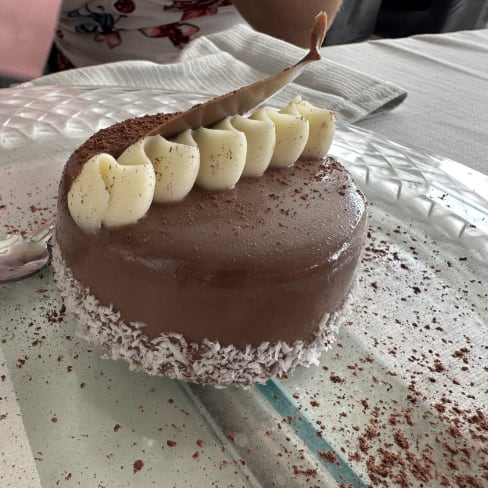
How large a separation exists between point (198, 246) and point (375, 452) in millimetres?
397

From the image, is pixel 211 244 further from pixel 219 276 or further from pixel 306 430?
pixel 306 430

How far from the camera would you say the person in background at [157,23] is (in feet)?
6.67

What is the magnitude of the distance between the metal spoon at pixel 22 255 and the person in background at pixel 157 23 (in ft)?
3.75

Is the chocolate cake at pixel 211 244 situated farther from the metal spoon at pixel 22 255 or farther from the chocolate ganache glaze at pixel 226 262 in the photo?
the metal spoon at pixel 22 255

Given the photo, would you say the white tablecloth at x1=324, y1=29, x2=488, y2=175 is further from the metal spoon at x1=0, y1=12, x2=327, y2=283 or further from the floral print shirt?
the metal spoon at x1=0, y1=12, x2=327, y2=283

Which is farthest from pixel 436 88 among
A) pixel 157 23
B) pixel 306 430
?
pixel 306 430

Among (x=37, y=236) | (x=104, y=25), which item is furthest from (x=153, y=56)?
(x=37, y=236)

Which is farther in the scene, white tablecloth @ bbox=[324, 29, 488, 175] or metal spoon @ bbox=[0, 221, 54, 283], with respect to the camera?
white tablecloth @ bbox=[324, 29, 488, 175]

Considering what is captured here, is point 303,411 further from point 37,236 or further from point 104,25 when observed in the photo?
point 104,25

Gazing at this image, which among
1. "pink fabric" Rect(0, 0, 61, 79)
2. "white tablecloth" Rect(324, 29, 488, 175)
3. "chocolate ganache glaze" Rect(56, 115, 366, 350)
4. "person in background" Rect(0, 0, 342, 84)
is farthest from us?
"person in background" Rect(0, 0, 342, 84)

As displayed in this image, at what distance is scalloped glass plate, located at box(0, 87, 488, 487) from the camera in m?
0.79

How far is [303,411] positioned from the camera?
89cm

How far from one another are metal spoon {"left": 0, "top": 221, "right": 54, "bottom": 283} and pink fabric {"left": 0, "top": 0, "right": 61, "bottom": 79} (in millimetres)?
945

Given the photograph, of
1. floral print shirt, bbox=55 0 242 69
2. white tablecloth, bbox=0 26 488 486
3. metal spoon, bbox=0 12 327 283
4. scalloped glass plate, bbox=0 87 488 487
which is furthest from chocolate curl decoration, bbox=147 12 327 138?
floral print shirt, bbox=55 0 242 69
